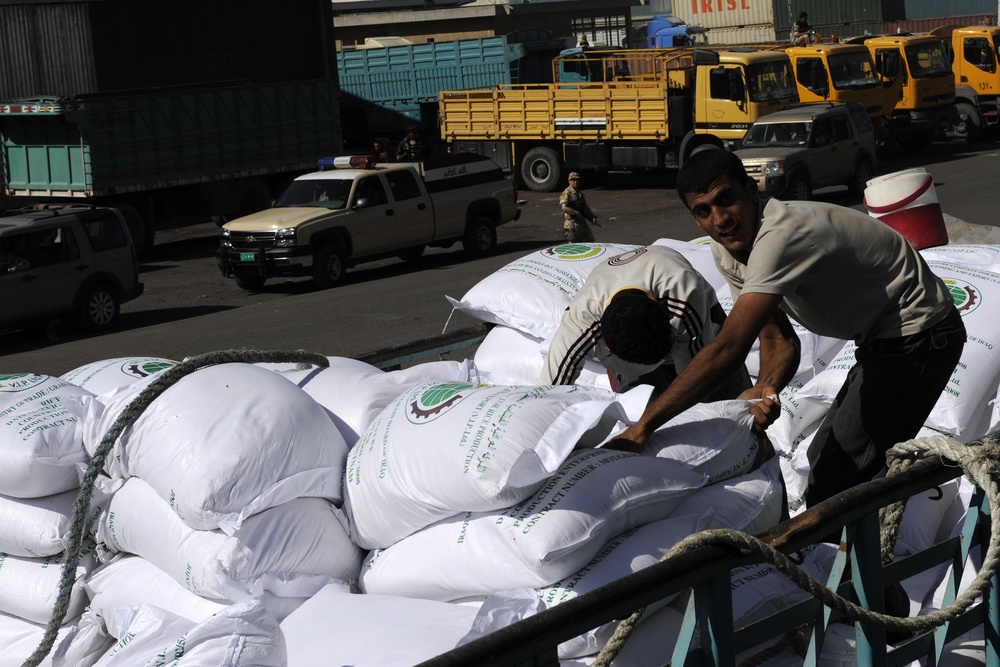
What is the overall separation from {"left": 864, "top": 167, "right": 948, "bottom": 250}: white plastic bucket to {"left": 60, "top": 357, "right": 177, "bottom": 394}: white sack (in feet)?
10.9

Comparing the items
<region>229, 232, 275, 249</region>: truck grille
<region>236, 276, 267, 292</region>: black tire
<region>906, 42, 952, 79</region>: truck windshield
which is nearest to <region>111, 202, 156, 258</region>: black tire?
A: <region>236, 276, 267, 292</region>: black tire

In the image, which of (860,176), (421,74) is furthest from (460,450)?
(421,74)

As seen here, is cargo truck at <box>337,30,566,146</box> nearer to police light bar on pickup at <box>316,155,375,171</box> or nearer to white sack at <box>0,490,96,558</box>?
police light bar on pickup at <box>316,155,375,171</box>

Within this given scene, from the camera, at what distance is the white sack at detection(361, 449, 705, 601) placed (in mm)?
2781

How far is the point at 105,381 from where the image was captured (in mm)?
4230

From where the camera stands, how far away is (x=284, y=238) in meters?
15.3

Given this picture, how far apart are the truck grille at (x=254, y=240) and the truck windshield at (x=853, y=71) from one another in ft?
41.5

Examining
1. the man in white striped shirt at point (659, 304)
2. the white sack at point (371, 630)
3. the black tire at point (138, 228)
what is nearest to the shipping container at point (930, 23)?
the black tire at point (138, 228)

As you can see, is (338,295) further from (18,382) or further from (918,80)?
(918,80)

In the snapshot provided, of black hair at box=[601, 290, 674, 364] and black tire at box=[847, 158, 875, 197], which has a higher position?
black hair at box=[601, 290, 674, 364]

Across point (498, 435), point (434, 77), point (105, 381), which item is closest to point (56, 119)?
point (434, 77)

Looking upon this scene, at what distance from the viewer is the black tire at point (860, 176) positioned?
66.1ft

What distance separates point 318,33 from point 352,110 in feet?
13.8

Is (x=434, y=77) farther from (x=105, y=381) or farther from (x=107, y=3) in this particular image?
(x=105, y=381)
